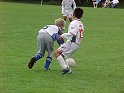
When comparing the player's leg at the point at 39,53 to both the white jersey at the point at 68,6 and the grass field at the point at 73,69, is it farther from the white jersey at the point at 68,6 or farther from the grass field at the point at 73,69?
the white jersey at the point at 68,6

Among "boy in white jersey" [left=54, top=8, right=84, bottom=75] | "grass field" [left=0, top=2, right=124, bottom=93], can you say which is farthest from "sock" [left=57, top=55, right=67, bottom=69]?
"grass field" [left=0, top=2, right=124, bottom=93]

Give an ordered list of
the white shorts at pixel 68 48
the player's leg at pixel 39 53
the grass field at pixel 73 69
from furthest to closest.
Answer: the player's leg at pixel 39 53, the white shorts at pixel 68 48, the grass field at pixel 73 69

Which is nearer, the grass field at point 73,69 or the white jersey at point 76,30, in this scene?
the grass field at point 73,69

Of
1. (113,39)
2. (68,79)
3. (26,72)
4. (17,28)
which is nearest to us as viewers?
(68,79)

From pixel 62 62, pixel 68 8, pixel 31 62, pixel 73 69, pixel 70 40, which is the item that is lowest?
pixel 68 8

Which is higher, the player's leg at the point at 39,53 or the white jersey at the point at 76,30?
the white jersey at the point at 76,30

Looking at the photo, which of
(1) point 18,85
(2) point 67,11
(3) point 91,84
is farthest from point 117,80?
(2) point 67,11

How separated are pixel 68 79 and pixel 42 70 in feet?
4.49

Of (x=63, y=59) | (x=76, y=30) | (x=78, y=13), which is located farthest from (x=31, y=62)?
(x=78, y=13)

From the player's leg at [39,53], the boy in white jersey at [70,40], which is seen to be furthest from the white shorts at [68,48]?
the player's leg at [39,53]

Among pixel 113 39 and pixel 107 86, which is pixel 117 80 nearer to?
pixel 107 86

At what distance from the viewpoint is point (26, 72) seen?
1186 centimetres

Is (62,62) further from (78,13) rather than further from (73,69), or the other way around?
(78,13)

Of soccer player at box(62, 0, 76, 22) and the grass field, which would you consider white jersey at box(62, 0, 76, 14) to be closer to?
soccer player at box(62, 0, 76, 22)
